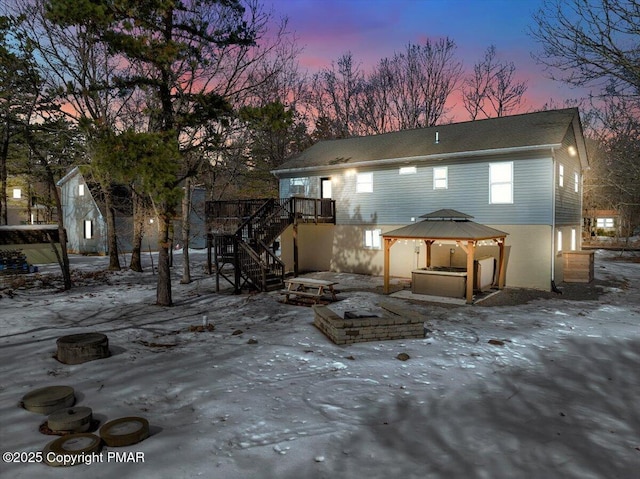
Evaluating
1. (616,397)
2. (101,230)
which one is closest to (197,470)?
(616,397)

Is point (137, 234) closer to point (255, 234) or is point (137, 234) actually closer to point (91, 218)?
point (255, 234)

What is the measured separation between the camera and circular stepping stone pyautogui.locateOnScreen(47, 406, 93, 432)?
4.87 metres

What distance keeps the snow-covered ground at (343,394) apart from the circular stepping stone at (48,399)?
157 mm

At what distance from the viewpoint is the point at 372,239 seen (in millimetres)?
19844

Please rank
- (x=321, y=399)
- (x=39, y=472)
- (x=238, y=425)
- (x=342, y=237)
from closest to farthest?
(x=39, y=472), (x=238, y=425), (x=321, y=399), (x=342, y=237)

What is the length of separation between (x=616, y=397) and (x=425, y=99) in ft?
116

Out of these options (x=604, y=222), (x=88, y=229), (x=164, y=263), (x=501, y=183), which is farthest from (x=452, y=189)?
(x=604, y=222)

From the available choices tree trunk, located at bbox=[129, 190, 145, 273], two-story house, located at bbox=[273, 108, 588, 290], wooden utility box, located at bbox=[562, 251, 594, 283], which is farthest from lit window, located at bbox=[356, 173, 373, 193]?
tree trunk, located at bbox=[129, 190, 145, 273]

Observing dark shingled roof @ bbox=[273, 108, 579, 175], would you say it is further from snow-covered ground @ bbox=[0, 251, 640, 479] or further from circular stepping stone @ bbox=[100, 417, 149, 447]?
circular stepping stone @ bbox=[100, 417, 149, 447]

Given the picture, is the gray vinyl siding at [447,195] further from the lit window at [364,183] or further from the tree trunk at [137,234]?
the tree trunk at [137,234]

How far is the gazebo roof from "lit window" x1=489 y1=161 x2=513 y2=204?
155cm

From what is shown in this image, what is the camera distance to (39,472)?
4062 mm

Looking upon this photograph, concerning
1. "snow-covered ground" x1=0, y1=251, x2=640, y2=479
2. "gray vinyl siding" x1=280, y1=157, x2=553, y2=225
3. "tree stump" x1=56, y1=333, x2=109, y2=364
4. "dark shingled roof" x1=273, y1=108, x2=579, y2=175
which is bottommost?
"snow-covered ground" x1=0, y1=251, x2=640, y2=479

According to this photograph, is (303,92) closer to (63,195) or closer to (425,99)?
(425,99)
